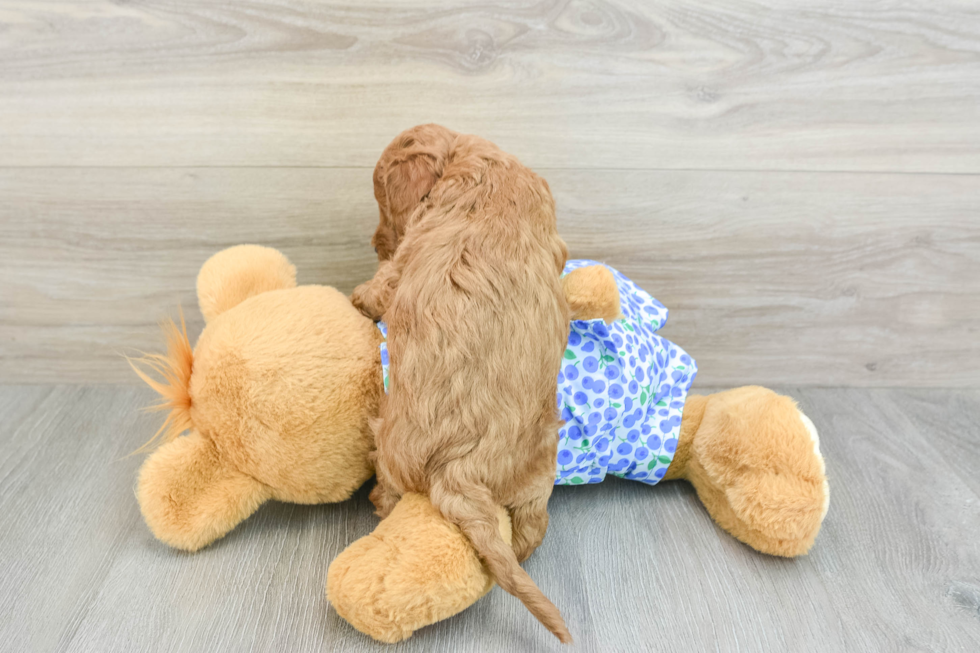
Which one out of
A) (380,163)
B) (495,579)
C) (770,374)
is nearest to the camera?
Result: (495,579)

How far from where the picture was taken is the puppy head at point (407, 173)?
2.15 ft

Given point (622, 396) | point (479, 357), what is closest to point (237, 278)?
point (479, 357)

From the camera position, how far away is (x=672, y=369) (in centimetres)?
79

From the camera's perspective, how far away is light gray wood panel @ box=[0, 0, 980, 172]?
84cm

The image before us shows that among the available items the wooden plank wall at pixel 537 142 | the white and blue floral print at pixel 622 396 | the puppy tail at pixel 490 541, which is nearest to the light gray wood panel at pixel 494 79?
the wooden plank wall at pixel 537 142

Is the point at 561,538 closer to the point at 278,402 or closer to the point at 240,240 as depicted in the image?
the point at 278,402

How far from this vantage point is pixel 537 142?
89 cm

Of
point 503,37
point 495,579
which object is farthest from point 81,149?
point 495,579

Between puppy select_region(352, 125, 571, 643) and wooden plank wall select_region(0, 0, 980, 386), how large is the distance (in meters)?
0.29

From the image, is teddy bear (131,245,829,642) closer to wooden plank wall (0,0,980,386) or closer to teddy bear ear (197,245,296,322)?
teddy bear ear (197,245,296,322)

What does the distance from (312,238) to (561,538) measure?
53cm

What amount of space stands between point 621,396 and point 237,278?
0.47 metres

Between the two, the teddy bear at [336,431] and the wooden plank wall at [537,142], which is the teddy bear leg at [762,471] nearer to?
the teddy bear at [336,431]

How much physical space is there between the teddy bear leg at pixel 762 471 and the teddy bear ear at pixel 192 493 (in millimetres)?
499
